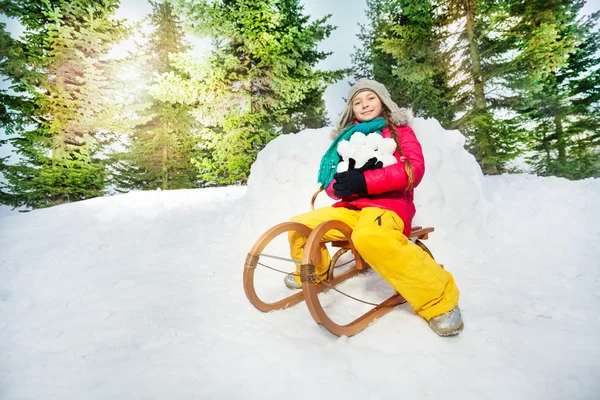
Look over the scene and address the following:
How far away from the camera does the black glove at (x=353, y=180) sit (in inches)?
79.7

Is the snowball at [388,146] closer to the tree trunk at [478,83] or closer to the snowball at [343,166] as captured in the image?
the snowball at [343,166]

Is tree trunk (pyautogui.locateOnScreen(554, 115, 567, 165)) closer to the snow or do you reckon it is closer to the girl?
the snow

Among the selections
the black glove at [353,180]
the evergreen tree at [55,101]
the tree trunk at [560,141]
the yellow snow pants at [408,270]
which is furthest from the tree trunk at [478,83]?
the evergreen tree at [55,101]

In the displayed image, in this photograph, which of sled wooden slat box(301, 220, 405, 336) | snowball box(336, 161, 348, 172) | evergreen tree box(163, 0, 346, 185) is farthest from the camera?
evergreen tree box(163, 0, 346, 185)

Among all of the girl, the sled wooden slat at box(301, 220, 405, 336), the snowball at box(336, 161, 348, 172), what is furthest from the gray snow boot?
the snowball at box(336, 161, 348, 172)

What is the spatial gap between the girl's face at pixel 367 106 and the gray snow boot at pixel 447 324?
5.27 ft

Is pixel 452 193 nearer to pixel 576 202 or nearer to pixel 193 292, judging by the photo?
pixel 576 202

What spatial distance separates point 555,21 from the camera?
7043 millimetres

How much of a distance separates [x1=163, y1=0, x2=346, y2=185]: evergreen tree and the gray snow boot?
673 cm

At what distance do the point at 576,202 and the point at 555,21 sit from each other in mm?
5623

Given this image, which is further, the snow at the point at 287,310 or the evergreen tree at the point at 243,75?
the evergreen tree at the point at 243,75

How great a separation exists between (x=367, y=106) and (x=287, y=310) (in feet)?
5.88

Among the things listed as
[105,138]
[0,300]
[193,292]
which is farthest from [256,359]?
[105,138]

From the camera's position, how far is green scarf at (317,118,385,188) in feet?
7.78
